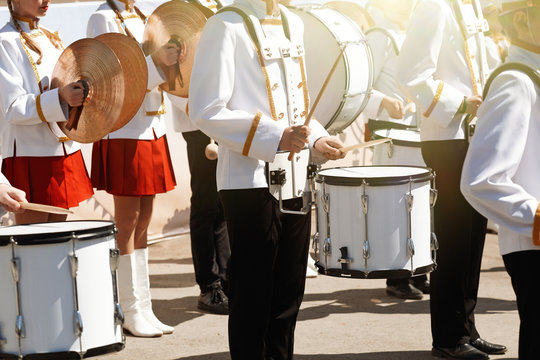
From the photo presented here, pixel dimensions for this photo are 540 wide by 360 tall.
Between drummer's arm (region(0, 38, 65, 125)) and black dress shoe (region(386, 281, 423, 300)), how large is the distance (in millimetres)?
2516

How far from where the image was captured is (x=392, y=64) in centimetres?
590

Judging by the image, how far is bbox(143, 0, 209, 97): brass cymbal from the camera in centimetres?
459

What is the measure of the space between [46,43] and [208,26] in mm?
1311

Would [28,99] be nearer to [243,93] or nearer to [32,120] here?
[32,120]

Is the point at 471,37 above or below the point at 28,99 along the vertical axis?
above

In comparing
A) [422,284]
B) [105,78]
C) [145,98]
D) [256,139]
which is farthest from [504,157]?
[422,284]

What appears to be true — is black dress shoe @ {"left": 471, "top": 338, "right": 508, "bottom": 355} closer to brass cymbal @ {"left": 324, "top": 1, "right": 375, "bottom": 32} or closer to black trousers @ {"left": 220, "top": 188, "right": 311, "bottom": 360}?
black trousers @ {"left": 220, "top": 188, "right": 311, "bottom": 360}

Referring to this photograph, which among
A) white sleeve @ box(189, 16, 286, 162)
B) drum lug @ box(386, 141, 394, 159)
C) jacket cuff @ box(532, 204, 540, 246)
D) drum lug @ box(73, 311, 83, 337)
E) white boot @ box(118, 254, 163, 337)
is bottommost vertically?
white boot @ box(118, 254, 163, 337)

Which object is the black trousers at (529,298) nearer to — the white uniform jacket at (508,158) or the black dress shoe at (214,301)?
the white uniform jacket at (508,158)

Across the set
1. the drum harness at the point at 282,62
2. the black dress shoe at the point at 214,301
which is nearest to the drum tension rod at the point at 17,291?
the drum harness at the point at 282,62

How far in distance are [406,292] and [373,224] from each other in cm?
185

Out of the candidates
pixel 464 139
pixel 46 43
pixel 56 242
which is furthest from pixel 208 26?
pixel 464 139

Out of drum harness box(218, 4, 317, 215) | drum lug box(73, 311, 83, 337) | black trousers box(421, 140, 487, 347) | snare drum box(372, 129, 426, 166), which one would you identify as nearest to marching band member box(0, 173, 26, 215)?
drum lug box(73, 311, 83, 337)

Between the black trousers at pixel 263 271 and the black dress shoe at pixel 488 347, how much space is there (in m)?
1.26
